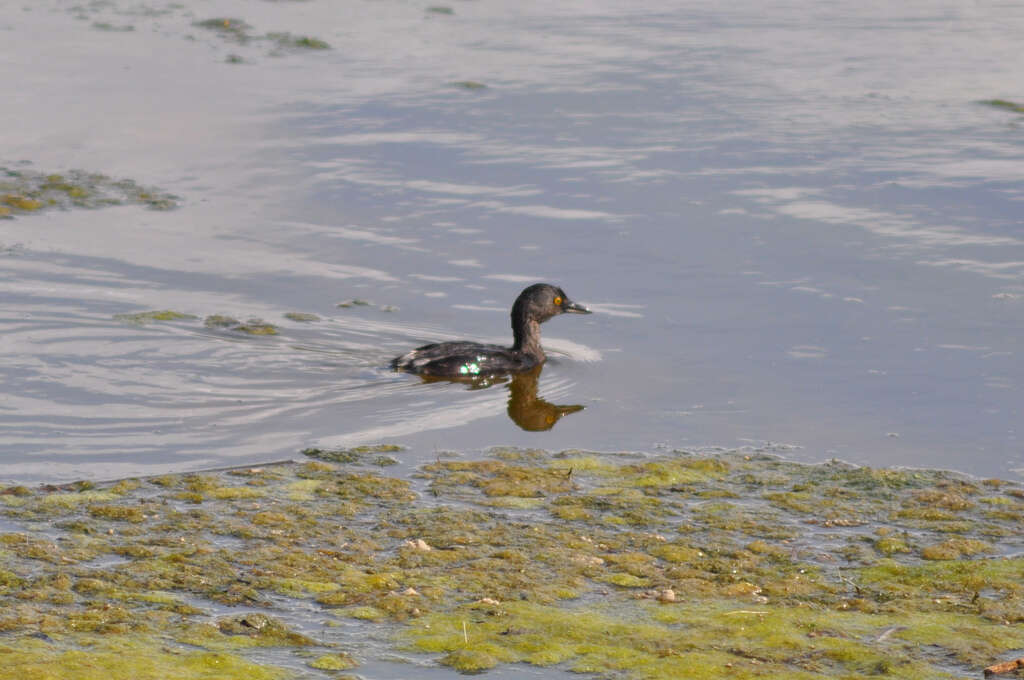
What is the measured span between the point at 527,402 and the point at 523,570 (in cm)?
466

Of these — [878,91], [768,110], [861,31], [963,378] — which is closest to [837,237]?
[963,378]

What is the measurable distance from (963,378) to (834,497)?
10.6 feet

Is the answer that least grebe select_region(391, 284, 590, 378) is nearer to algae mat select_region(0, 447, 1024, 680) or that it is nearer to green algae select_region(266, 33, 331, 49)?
algae mat select_region(0, 447, 1024, 680)

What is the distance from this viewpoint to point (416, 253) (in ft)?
48.5

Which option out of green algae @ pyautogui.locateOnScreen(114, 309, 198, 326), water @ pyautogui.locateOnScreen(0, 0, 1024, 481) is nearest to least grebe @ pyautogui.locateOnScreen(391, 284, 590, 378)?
water @ pyautogui.locateOnScreen(0, 0, 1024, 481)

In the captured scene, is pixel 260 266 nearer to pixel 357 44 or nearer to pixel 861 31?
pixel 357 44

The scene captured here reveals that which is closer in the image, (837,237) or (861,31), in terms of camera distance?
(837,237)

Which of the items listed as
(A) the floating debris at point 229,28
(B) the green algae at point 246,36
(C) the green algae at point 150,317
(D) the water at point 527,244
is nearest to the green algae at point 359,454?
(D) the water at point 527,244

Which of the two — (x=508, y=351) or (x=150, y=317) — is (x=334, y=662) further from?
(x=150, y=317)

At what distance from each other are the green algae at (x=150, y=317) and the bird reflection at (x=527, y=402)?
241cm

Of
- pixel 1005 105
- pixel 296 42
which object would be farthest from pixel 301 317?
pixel 296 42

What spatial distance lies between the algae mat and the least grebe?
2480 millimetres

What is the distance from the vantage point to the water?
11.0m

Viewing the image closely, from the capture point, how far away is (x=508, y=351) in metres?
12.7
